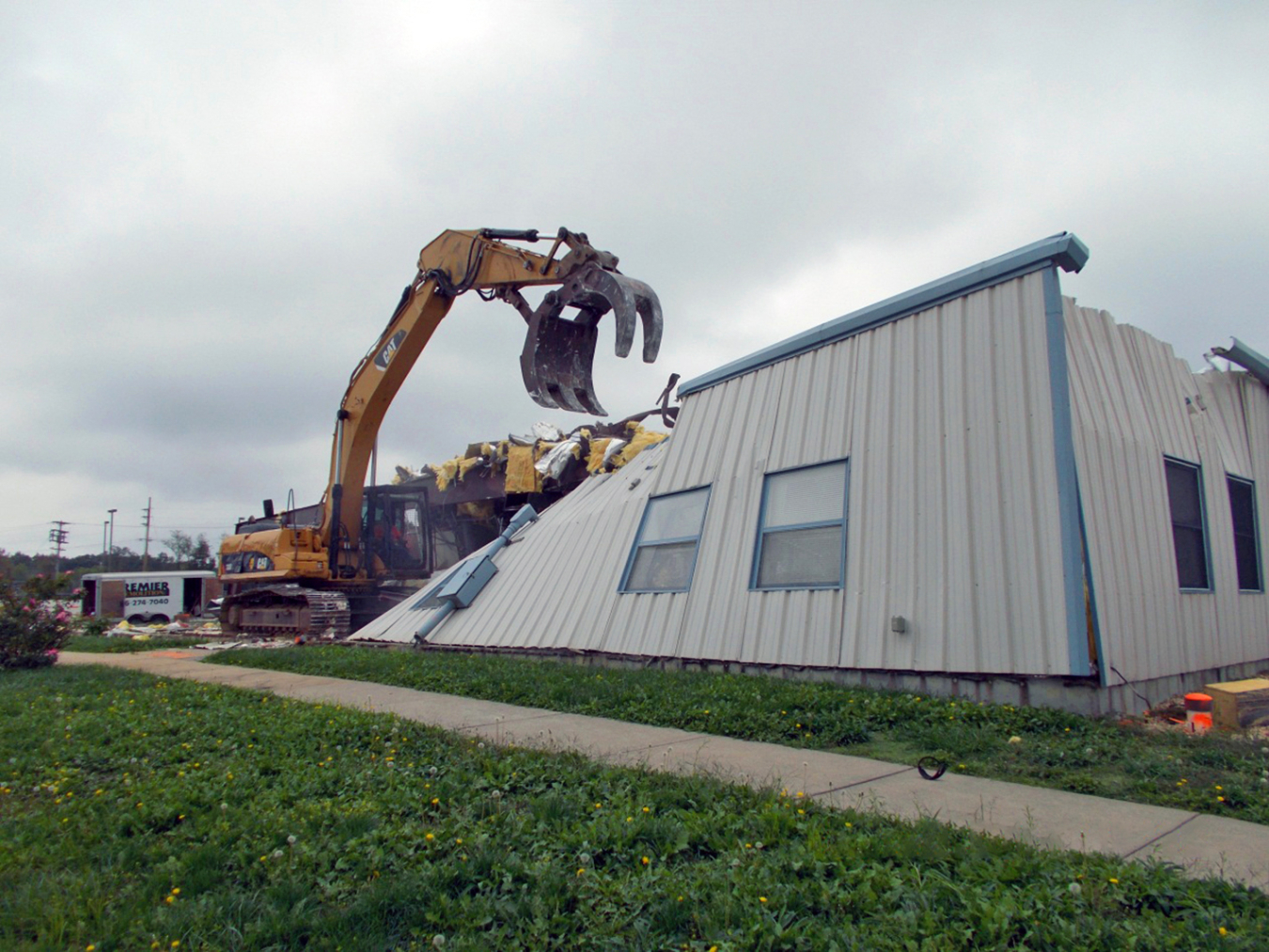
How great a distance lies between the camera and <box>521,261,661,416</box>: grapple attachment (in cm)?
1012

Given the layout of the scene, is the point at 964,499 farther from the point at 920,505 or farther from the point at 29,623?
the point at 29,623

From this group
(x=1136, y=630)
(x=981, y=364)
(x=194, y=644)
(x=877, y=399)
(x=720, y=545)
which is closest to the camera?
(x=1136, y=630)

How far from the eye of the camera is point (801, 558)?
7840mm

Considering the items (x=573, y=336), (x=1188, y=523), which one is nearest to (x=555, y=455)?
(x=573, y=336)

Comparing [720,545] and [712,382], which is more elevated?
[712,382]

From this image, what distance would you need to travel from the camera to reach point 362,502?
56.9 feet

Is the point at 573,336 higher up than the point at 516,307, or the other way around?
the point at 516,307

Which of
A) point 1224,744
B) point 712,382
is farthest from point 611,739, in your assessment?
point 712,382

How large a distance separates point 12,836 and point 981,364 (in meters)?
6.84

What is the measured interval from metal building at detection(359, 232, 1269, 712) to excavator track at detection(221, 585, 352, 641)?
7998 millimetres

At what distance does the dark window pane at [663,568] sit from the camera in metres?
9.09

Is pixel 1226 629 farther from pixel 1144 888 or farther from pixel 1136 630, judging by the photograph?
pixel 1144 888

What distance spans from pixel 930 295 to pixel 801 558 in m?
2.58

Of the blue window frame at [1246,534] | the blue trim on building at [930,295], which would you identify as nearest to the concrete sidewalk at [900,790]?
the blue trim on building at [930,295]
